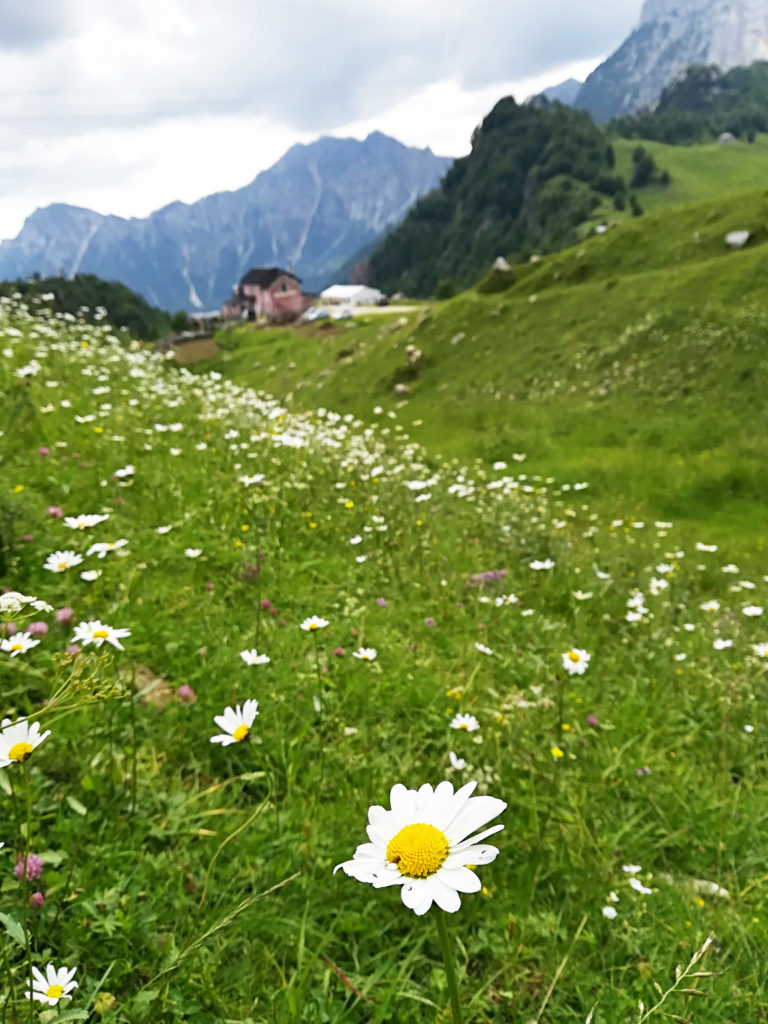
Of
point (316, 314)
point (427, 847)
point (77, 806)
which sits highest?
point (316, 314)

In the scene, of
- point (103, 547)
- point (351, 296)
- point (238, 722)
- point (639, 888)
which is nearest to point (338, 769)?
point (238, 722)

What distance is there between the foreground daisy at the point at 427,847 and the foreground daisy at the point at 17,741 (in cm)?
72

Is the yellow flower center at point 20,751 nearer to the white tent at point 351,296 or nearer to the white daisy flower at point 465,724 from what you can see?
the white daisy flower at point 465,724

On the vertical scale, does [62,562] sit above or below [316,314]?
below

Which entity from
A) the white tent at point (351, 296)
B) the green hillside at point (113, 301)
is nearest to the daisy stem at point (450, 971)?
the green hillside at point (113, 301)

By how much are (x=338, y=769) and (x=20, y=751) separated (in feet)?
6.00

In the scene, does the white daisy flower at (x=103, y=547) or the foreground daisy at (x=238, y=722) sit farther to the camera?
the white daisy flower at (x=103, y=547)

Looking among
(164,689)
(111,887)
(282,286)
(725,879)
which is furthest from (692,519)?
(282,286)

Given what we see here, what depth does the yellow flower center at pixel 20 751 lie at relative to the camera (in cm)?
134

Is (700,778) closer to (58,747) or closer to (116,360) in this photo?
(58,747)

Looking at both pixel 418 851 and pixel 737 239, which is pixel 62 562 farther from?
pixel 737 239

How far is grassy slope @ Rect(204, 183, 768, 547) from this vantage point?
1398 centimetres

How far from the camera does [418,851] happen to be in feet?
3.64

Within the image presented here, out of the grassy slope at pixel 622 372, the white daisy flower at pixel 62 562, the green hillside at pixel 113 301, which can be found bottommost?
the grassy slope at pixel 622 372
